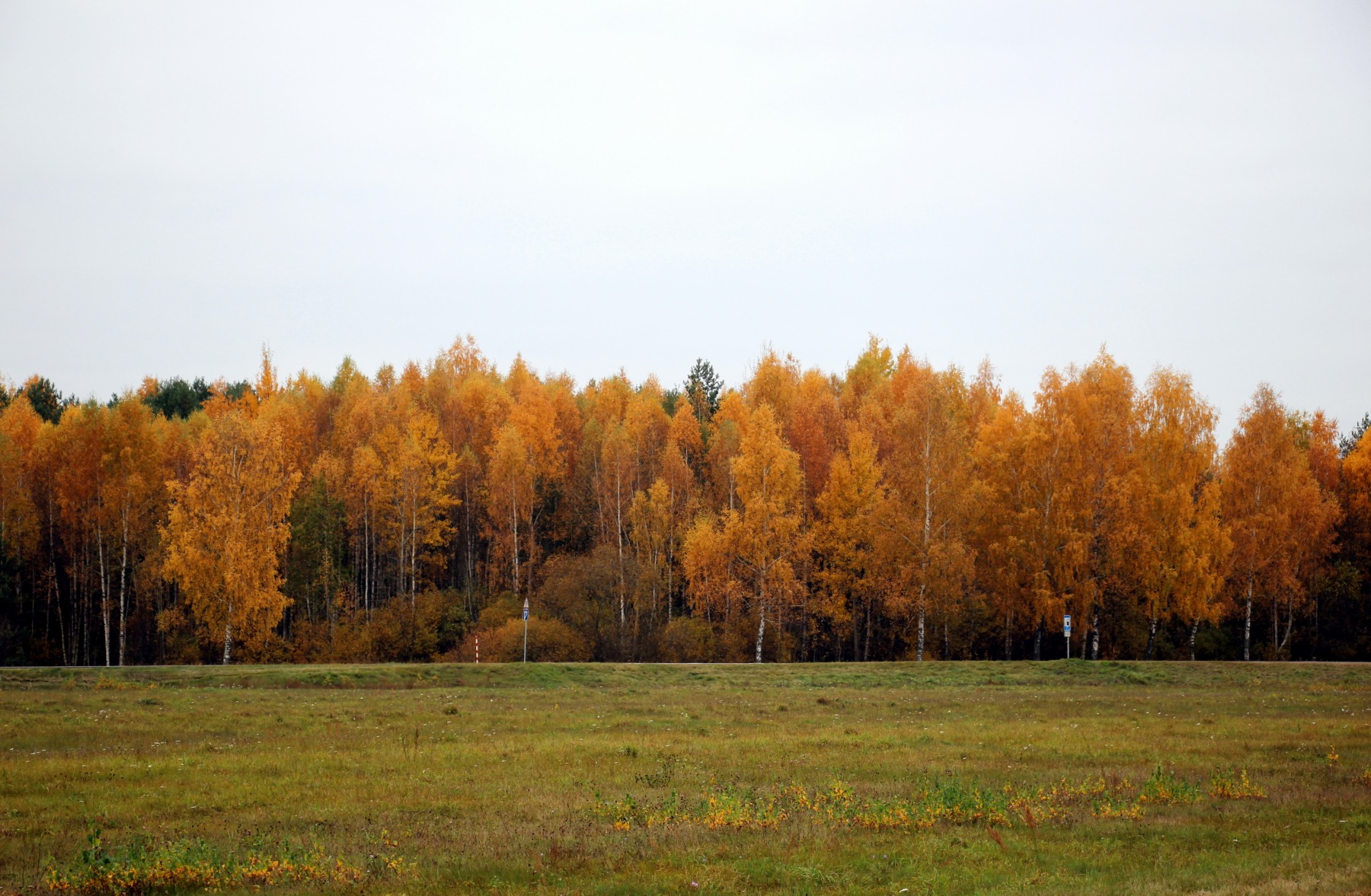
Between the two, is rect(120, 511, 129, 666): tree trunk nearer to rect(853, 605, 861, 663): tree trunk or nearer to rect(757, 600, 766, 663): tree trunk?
rect(757, 600, 766, 663): tree trunk

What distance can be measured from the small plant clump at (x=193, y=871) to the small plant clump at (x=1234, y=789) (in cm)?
1381

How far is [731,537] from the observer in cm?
6319

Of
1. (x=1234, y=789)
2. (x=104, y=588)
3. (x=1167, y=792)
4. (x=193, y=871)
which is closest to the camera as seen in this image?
(x=193, y=871)

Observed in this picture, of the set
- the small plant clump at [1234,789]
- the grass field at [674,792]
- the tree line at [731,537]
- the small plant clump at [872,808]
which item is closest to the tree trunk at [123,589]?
the tree line at [731,537]

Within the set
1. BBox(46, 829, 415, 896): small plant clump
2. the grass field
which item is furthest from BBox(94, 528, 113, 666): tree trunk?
BBox(46, 829, 415, 896): small plant clump

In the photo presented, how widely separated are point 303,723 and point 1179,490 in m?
51.5

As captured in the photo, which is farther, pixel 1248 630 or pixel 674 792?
pixel 1248 630

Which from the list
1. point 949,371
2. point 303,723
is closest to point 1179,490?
point 949,371

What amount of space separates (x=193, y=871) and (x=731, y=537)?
168 ft

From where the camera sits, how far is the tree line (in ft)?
199

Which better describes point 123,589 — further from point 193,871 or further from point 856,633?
point 193,871

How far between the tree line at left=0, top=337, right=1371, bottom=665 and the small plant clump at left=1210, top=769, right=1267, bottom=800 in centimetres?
3949

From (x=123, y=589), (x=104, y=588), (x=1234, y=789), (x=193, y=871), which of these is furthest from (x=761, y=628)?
(x=193, y=871)

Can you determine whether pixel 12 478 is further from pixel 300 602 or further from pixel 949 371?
pixel 949 371
